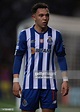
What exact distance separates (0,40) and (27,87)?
9434mm

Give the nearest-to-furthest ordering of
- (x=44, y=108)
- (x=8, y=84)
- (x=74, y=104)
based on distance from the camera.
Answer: (x=44, y=108) → (x=74, y=104) → (x=8, y=84)

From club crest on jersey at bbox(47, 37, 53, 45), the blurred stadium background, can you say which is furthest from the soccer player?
the blurred stadium background

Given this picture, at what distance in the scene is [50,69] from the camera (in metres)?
5.86

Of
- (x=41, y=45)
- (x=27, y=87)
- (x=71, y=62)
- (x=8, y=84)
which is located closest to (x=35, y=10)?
(x=41, y=45)

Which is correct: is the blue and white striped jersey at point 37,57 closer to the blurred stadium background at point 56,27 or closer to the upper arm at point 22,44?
the upper arm at point 22,44

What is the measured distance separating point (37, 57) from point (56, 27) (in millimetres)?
5268

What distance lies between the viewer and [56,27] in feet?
36.2

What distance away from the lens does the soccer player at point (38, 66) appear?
5.80 m

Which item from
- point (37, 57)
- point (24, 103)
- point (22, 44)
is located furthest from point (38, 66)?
point (24, 103)

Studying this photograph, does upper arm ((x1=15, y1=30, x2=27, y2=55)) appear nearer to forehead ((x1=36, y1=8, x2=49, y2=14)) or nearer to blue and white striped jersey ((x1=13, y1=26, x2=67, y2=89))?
blue and white striped jersey ((x1=13, y1=26, x2=67, y2=89))

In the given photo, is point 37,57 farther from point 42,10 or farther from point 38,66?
point 42,10

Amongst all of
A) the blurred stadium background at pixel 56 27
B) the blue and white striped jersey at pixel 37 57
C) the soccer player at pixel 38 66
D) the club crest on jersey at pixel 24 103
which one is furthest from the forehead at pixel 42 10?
the blurred stadium background at pixel 56 27

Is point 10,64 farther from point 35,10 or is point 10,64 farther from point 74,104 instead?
point 35,10

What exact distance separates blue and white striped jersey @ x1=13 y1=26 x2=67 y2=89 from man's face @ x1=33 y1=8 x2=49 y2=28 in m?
0.11
